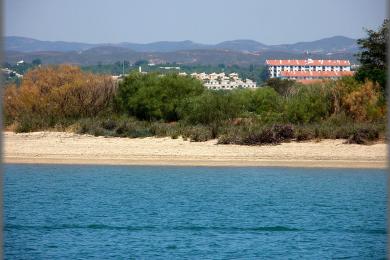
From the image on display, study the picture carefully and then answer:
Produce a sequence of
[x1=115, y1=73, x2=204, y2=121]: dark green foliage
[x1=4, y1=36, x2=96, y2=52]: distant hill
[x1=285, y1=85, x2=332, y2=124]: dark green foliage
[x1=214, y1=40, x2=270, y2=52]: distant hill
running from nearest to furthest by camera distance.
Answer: [x1=285, y1=85, x2=332, y2=124]: dark green foliage < [x1=115, y1=73, x2=204, y2=121]: dark green foliage < [x1=4, y1=36, x2=96, y2=52]: distant hill < [x1=214, y1=40, x2=270, y2=52]: distant hill

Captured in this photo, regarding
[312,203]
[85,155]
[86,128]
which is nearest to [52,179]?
[85,155]

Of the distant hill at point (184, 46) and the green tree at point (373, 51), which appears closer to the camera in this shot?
the green tree at point (373, 51)

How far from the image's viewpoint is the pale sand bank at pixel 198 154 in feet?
73.1

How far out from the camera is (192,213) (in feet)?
53.8

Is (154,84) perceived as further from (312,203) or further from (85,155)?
(312,203)

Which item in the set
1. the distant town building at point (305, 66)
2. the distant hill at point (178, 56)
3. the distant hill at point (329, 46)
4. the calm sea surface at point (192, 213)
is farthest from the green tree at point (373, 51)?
the distant hill at point (329, 46)

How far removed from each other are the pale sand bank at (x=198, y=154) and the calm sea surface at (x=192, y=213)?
53cm

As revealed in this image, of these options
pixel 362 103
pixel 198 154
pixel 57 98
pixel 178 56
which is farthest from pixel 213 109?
pixel 178 56

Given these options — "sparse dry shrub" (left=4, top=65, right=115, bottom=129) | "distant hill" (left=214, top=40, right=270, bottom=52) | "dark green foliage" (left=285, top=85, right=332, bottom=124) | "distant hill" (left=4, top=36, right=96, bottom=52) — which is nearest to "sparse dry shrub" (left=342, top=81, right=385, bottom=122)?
"dark green foliage" (left=285, top=85, right=332, bottom=124)

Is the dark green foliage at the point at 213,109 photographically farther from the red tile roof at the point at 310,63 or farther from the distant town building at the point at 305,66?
the red tile roof at the point at 310,63

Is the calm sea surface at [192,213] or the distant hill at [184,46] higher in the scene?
the distant hill at [184,46]

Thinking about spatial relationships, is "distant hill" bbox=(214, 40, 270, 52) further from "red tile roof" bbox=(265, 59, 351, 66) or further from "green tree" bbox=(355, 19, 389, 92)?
"green tree" bbox=(355, 19, 389, 92)

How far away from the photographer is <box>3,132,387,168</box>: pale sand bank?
2228 cm

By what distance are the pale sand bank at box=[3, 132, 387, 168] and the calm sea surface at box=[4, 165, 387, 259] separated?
531mm
